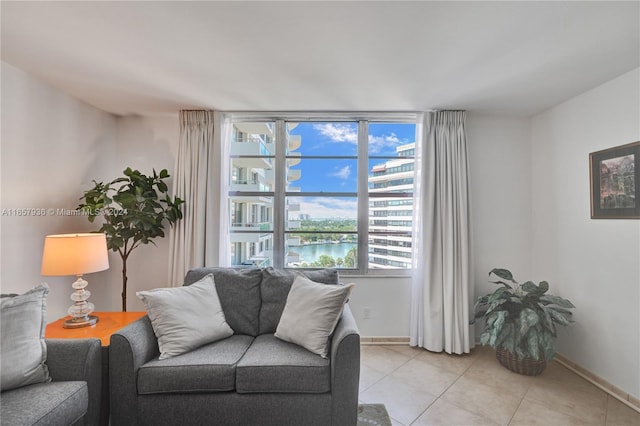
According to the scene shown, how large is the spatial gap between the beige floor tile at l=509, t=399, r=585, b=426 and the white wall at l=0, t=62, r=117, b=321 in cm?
374

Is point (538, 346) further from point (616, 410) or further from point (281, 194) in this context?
point (281, 194)

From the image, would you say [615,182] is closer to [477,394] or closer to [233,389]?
[477,394]

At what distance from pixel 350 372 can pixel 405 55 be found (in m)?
2.07

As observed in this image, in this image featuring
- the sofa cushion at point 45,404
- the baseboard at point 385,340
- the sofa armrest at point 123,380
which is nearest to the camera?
the sofa cushion at point 45,404

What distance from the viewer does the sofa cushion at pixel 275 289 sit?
6.88 ft

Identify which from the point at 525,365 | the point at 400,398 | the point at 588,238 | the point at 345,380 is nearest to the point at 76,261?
the point at 345,380

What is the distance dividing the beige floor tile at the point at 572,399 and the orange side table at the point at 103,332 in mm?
2857

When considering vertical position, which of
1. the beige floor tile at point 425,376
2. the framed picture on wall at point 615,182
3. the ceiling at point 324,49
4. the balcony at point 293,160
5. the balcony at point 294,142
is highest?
the ceiling at point 324,49

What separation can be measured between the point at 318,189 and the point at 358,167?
1.70 feet

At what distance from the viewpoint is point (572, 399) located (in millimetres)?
2072

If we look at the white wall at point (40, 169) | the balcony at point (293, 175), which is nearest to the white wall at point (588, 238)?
the balcony at point (293, 175)

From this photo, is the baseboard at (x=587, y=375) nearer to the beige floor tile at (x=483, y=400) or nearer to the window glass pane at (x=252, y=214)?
the beige floor tile at (x=483, y=400)

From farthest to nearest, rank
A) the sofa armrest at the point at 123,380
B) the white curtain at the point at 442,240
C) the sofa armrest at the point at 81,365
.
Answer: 1. the white curtain at the point at 442,240
2. the sofa armrest at the point at 123,380
3. the sofa armrest at the point at 81,365

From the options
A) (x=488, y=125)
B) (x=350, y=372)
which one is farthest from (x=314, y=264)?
(x=488, y=125)
